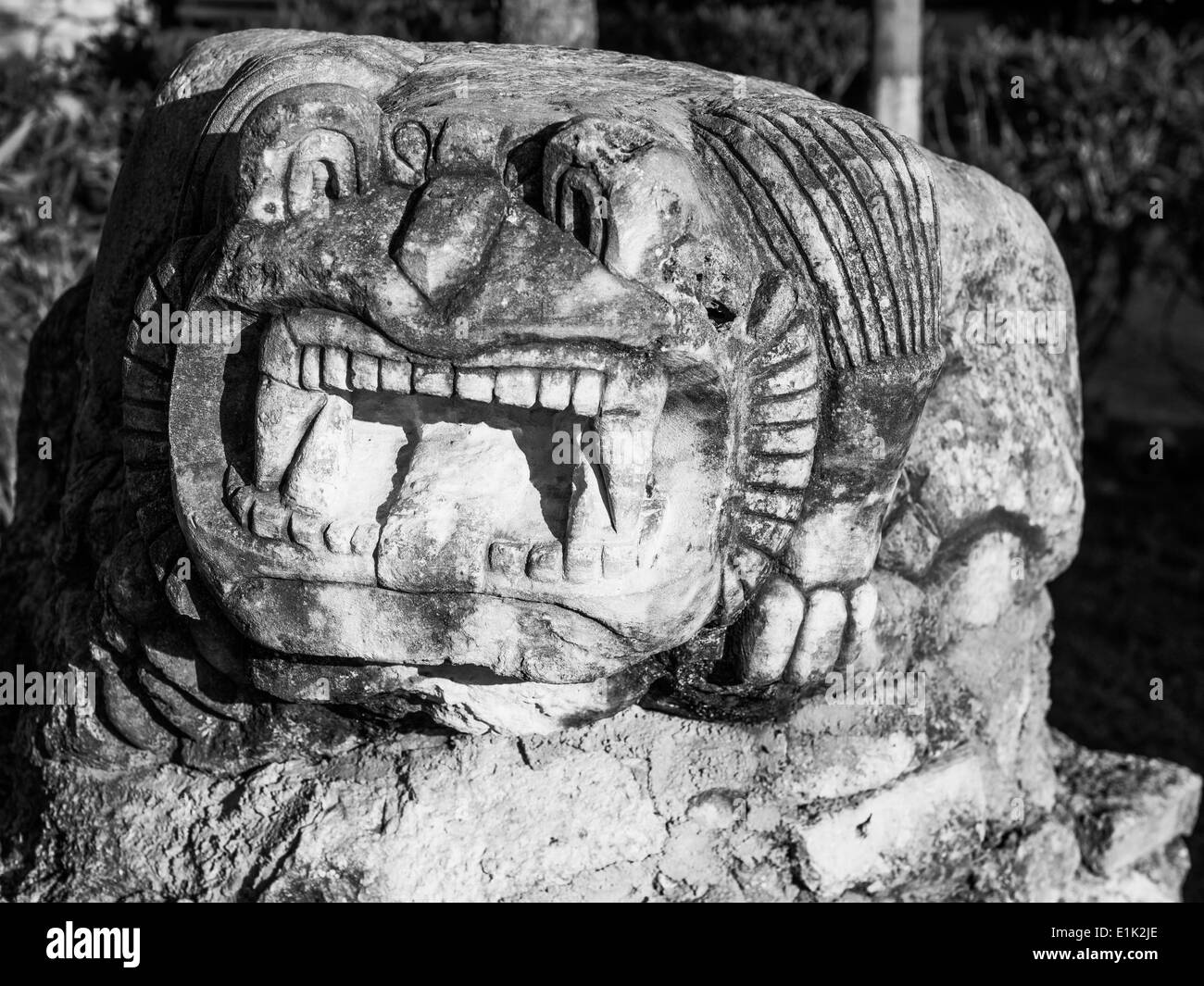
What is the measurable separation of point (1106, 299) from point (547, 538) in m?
5.69

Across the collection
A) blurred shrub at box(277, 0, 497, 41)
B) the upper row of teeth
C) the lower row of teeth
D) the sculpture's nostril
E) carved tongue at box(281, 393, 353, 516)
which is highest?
blurred shrub at box(277, 0, 497, 41)

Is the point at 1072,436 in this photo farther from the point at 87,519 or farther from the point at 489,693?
the point at 87,519

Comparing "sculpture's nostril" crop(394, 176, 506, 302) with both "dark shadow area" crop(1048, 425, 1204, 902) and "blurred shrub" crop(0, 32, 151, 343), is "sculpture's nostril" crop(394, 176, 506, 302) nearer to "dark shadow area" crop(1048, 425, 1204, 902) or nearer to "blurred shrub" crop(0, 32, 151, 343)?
"dark shadow area" crop(1048, 425, 1204, 902)

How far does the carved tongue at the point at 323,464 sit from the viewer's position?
6.40 ft

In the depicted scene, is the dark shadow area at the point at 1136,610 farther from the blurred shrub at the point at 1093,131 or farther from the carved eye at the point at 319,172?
the carved eye at the point at 319,172

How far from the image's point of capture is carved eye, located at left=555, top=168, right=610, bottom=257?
1833mm

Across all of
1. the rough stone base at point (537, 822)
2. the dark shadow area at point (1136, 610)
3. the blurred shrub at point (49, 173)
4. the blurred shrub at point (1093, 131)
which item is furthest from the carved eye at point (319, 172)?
the blurred shrub at point (1093, 131)

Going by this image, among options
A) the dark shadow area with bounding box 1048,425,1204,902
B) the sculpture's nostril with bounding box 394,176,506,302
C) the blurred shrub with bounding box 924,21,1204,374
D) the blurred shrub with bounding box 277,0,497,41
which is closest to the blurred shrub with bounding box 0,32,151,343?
the blurred shrub with bounding box 277,0,497,41

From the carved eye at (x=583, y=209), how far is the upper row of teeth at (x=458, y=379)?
164 mm

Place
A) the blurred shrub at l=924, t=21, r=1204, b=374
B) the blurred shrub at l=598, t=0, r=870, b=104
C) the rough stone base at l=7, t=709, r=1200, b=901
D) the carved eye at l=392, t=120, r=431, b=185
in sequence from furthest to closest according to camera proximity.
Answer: the blurred shrub at l=598, t=0, r=870, b=104, the blurred shrub at l=924, t=21, r=1204, b=374, the rough stone base at l=7, t=709, r=1200, b=901, the carved eye at l=392, t=120, r=431, b=185

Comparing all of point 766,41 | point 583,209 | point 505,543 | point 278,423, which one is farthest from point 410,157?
point 766,41

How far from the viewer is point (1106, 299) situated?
6.99 metres

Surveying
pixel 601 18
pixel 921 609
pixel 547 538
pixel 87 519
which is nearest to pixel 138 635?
pixel 87 519

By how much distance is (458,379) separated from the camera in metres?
1.86
